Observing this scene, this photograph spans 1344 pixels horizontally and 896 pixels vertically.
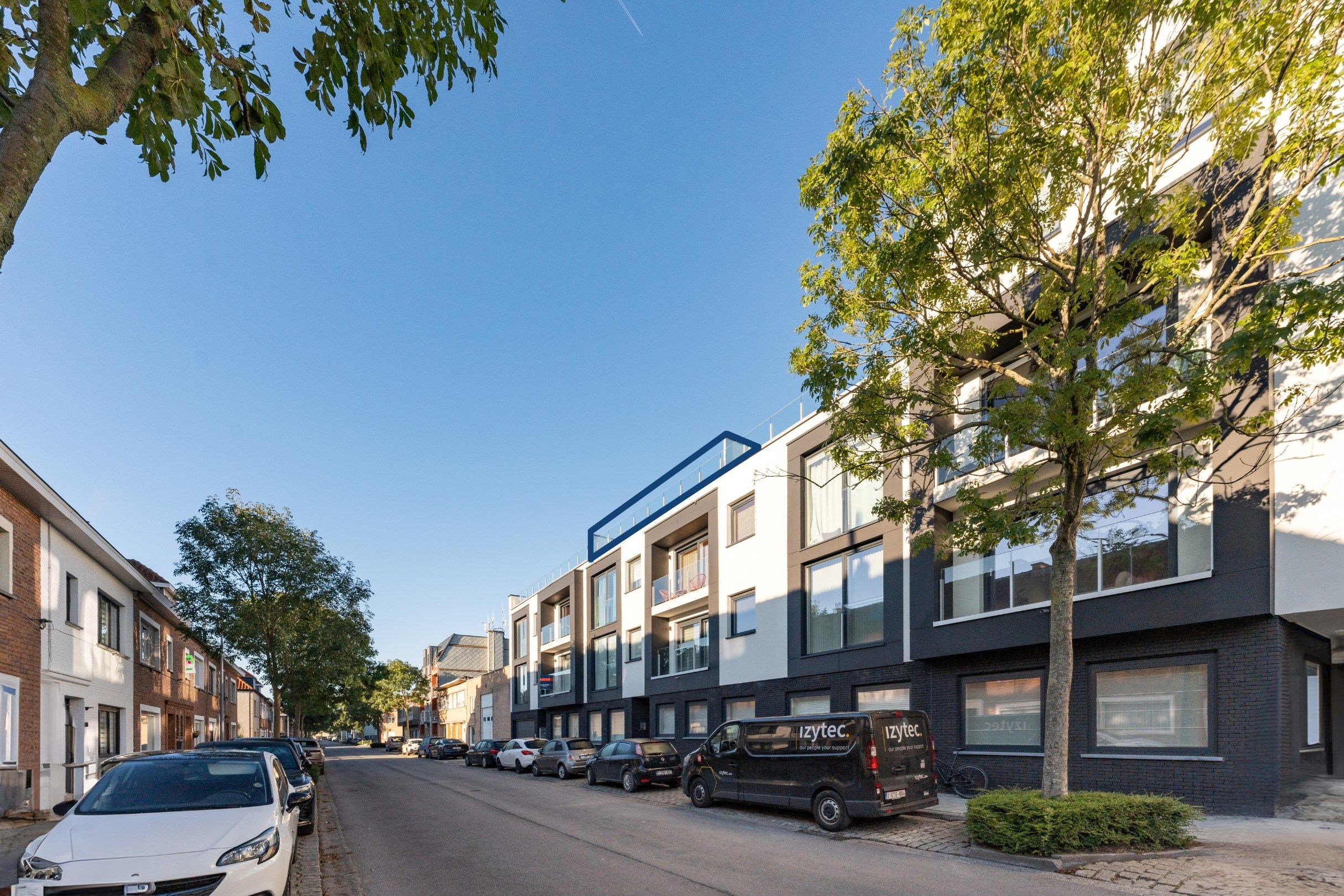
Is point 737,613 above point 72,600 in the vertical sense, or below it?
below

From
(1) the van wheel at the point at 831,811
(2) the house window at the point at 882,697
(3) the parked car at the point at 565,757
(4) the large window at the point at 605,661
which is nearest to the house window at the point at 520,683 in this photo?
(4) the large window at the point at 605,661

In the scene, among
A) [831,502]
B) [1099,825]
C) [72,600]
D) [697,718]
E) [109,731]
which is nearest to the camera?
[1099,825]

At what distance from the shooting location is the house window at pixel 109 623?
21.0 metres

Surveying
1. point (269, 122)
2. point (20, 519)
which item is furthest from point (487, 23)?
point (20, 519)

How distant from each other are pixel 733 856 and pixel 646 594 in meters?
19.9

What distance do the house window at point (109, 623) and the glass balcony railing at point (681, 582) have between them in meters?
16.4

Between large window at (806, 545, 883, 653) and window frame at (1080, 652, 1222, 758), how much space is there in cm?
483

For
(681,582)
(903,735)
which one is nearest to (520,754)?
(681,582)

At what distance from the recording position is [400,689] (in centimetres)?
9019

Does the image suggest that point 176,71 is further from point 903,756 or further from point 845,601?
point 845,601

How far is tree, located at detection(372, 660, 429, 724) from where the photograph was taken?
88812 millimetres

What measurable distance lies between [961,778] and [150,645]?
83.1 feet

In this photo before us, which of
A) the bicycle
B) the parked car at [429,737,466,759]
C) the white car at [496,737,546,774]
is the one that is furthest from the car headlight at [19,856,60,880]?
the parked car at [429,737,466,759]

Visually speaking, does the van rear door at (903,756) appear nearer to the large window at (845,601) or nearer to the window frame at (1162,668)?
the window frame at (1162,668)
